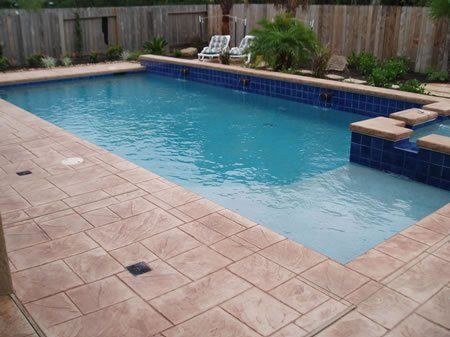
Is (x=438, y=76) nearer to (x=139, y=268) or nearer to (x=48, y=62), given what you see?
(x=139, y=268)

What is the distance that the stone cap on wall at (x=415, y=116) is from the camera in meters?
6.13

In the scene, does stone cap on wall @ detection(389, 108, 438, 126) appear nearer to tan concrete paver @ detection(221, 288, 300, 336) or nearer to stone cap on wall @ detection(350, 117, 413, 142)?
stone cap on wall @ detection(350, 117, 413, 142)

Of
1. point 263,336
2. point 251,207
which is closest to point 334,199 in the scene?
point 251,207

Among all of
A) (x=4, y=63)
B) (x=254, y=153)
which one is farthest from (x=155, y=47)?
(x=254, y=153)

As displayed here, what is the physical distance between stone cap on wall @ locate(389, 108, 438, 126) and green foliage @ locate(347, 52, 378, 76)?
3859mm

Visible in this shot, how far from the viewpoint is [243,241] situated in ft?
12.0

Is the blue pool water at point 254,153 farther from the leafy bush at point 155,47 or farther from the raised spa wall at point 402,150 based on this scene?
the leafy bush at point 155,47

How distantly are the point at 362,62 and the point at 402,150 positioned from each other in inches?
220

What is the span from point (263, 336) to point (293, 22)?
335 inches

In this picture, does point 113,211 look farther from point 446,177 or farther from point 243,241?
point 446,177

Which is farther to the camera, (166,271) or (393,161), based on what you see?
(393,161)

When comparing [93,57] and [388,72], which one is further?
[93,57]

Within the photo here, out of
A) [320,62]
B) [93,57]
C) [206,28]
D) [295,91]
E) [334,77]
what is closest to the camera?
[295,91]

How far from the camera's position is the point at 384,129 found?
18.2 ft
